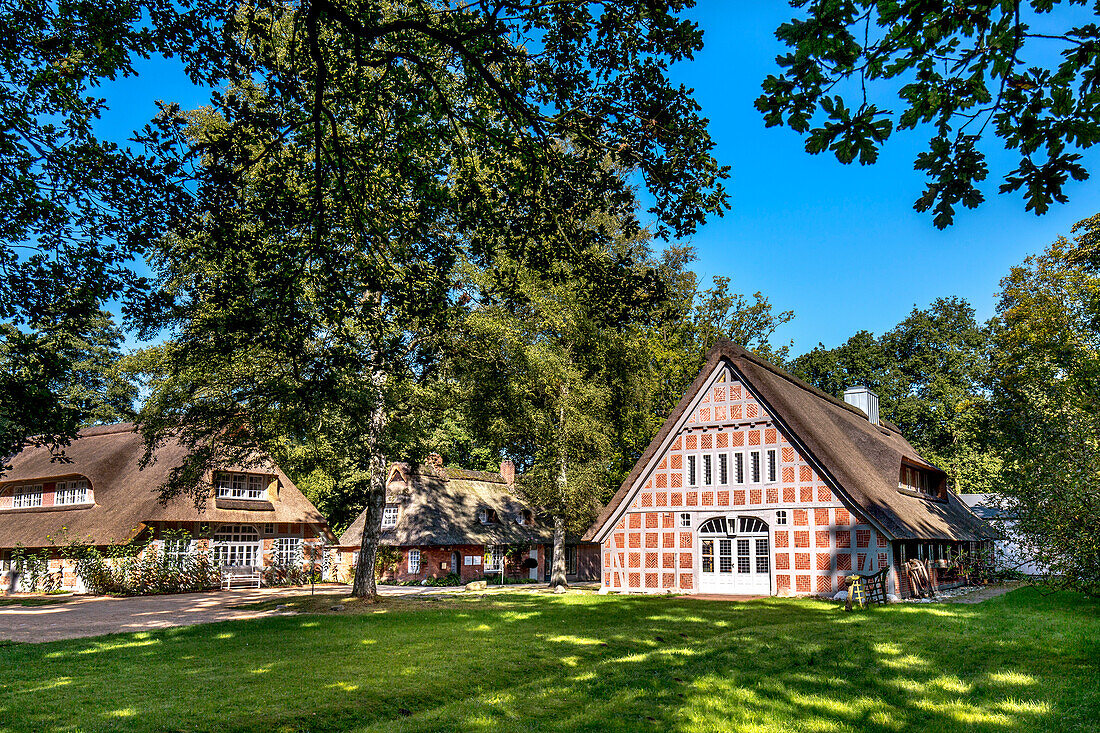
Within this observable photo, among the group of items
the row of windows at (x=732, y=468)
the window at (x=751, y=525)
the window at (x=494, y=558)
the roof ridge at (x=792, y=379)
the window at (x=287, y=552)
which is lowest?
the window at (x=494, y=558)

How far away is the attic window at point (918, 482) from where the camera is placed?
29214mm

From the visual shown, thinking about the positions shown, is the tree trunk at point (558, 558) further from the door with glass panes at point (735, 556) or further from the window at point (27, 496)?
the window at point (27, 496)

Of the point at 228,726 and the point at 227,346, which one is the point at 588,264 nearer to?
the point at 227,346

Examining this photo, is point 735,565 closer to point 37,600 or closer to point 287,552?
point 287,552

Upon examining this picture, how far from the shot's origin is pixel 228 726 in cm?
762

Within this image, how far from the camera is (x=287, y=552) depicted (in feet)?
123

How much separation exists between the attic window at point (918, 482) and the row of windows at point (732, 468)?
537cm

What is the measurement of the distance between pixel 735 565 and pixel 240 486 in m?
24.0

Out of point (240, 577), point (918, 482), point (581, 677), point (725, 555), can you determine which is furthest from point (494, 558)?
point (581, 677)

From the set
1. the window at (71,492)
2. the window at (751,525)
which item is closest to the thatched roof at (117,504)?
the window at (71,492)

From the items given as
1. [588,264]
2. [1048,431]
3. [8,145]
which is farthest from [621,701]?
[1048,431]

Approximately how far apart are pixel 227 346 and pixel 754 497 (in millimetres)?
22106

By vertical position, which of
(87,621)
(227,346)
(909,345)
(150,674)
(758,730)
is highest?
(909,345)

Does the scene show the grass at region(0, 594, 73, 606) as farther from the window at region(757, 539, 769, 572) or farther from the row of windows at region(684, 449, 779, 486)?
the window at region(757, 539, 769, 572)
